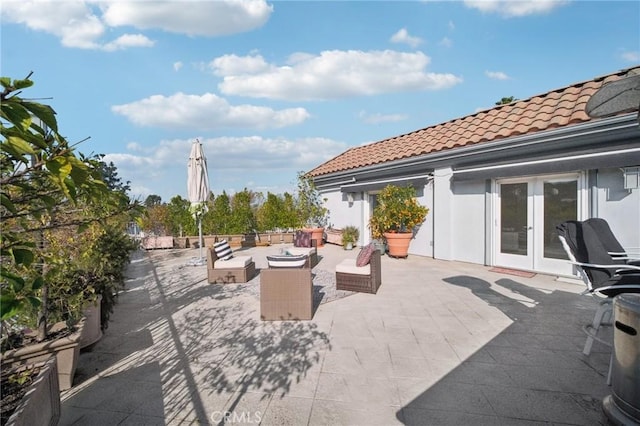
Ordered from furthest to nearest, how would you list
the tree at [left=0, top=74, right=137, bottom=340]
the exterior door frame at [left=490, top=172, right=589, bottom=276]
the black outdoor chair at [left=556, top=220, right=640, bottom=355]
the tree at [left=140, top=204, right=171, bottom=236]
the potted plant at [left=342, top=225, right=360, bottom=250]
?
the tree at [left=140, top=204, right=171, bottom=236] < the potted plant at [left=342, top=225, right=360, bottom=250] < the exterior door frame at [left=490, top=172, right=589, bottom=276] < the black outdoor chair at [left=556, top=220, right=640, bottom=355] < the tree at [left=0, top=74, right=137, bottom=340]

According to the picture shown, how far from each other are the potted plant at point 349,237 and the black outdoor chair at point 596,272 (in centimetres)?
872

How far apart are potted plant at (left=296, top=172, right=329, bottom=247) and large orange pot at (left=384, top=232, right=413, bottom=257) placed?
14.1 feet

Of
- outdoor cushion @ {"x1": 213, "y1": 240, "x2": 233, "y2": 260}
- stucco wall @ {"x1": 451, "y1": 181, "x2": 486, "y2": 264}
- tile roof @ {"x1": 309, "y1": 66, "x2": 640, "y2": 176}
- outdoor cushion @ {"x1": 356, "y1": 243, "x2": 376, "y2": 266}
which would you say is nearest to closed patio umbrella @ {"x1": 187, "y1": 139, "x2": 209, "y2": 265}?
outdoor cushion @ {"x1": 213, "y1": 240, "x2": 233, "y2": 260}

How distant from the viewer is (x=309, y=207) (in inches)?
565

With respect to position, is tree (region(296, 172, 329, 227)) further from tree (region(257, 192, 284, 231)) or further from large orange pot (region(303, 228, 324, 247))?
tree (region(257, 192, 284, 231))

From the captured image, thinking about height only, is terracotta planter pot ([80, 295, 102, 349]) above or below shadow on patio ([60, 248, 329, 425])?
above

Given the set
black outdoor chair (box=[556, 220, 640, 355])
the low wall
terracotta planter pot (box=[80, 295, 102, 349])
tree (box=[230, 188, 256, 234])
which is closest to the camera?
black outdoor chair (box=[556, 220, 640, 355])

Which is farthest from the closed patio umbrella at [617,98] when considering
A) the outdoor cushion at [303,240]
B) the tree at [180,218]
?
the tree at [180,218]

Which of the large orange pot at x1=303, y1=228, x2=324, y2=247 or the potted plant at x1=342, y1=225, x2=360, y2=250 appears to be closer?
the potted plant at x1=342, y1=225, x2=360, y2=250

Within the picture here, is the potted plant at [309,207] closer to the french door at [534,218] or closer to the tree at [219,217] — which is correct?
the tree at [219,217]

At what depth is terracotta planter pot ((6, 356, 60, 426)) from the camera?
183 cm

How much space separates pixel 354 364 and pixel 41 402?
2.52m

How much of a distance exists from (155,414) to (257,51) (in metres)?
12.1

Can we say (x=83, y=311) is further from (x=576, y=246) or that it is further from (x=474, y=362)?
(x=576, y=246)
